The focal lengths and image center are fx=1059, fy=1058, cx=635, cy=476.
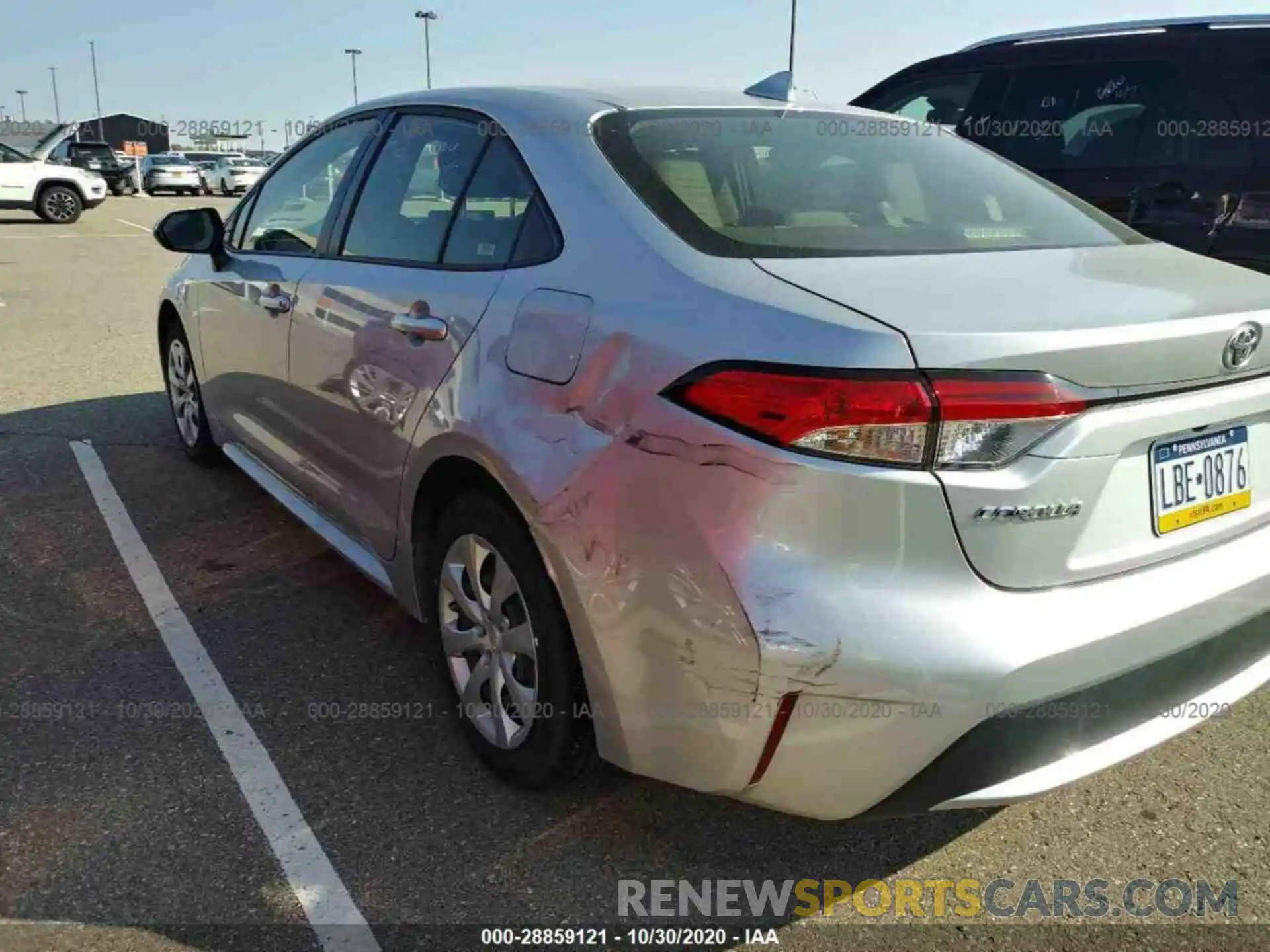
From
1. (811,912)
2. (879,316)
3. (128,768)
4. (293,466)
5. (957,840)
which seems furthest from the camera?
(293,466)

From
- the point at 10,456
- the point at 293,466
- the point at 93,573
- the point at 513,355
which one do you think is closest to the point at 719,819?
the point at 513,355

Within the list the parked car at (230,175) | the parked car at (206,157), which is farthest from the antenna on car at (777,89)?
the parked car at (206,157)

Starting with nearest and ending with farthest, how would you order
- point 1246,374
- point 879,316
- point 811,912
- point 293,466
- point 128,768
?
point 879,316 < point 1246,374 < point 811,912 < point 128,768 < point 293,466

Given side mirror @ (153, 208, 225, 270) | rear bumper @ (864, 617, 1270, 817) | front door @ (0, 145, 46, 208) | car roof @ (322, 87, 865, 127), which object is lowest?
rear bumper @ (864, 617, 1270, 817)

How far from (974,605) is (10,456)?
192 inches

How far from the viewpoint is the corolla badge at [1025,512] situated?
173 centimetres

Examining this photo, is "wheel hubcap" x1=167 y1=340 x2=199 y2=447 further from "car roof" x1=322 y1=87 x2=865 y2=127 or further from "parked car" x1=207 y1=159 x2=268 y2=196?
"parked car" x1=207 y1=159 x2=268 y2=196

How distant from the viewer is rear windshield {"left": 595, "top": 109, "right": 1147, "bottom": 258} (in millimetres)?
2203

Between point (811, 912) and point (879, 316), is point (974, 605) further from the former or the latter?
point (811, 912)

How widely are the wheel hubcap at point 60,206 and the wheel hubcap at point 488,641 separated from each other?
2203 centimetres

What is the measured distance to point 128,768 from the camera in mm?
2607

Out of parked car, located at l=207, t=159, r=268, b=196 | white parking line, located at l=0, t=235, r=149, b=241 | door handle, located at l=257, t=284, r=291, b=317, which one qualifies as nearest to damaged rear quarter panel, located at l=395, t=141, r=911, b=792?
door handle, located at l=257, t=284, r=291, b=317

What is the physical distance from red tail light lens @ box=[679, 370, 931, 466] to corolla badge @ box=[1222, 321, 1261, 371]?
69cm

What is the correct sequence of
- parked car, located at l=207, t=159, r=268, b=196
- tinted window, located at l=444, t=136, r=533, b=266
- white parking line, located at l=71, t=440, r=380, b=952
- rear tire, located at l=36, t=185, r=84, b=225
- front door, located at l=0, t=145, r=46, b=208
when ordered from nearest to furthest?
white parking line, located at l=71, t=440, r=380, b=952 < tinted window, located at l=444, t=136, r=533, b=266 < front door, located at l=0, t=145, r=46, b=208 < rear tire, located at l=36, t=185, r=84, b=225 < parked car, located at l=207, t=159, r=268, b=196
